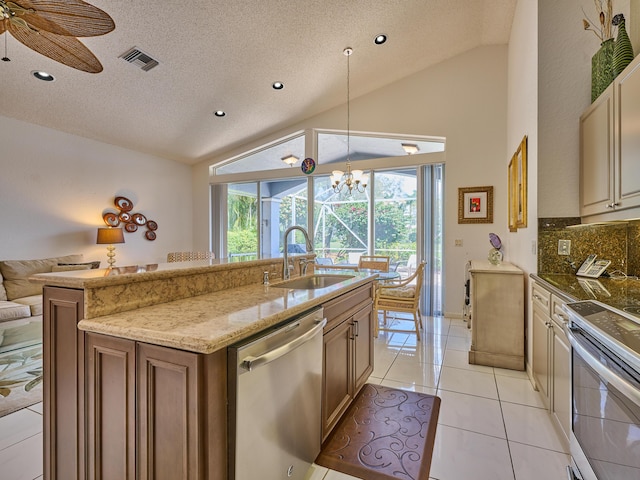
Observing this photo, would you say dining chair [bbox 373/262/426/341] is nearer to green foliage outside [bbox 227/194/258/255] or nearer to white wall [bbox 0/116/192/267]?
green foliage outside [bbox 227/194/258/255]

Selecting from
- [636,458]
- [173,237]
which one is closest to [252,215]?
[173,237]

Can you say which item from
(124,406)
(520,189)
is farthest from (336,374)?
(520,189)

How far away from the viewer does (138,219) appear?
5.72 m

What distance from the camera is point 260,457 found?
1.17 m

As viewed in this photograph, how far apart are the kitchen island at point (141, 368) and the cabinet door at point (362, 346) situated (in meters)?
0.71

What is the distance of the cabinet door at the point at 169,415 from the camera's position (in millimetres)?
967

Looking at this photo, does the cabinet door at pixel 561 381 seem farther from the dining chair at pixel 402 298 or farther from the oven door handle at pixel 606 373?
the dining chair at pixel 402 298

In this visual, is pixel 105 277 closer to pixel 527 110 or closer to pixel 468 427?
pixel 468 427

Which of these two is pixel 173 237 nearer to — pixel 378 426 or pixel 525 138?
pixel 378 426

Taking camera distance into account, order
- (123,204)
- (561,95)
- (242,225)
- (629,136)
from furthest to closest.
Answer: (242,225) → (123,204) → (561,95) → (629,136)

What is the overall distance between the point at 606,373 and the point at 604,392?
13 cm

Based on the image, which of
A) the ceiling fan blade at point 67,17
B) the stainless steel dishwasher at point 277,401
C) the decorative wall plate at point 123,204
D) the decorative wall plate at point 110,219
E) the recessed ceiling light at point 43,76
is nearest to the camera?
the stainless steel dishwasher at point 277,401

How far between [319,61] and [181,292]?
12.0ft

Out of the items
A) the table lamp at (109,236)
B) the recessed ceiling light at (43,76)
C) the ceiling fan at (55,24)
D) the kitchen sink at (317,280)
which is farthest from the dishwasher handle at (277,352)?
the table lamp at (109,236)
